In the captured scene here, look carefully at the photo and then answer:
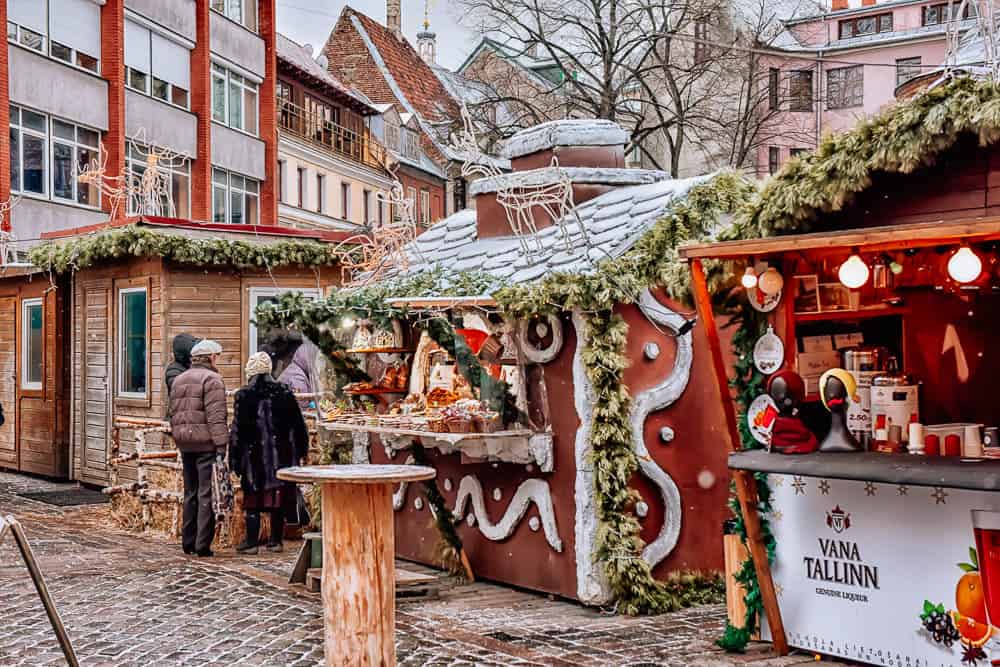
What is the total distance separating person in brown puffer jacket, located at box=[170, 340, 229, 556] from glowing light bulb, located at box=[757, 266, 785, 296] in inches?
210

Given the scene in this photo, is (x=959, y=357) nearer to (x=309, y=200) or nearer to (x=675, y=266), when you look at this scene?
(x=675, y=266)

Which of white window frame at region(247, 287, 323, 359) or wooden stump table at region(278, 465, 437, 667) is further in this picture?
white window frame at region(247, 287, 323, 359)

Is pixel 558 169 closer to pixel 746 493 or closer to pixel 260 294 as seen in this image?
pixel 746 493

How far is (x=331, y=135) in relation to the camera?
3947 centimetres

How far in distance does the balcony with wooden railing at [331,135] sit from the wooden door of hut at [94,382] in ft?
60.4

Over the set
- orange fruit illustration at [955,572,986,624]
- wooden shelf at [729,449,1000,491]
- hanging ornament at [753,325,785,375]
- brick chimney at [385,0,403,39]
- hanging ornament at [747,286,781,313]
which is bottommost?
orange fruit illustration at [955,572,986,624]

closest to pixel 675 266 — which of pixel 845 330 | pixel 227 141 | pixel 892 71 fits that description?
pixel 845 330

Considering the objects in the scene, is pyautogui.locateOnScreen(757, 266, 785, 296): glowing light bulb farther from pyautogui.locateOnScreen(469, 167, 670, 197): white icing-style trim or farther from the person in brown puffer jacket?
the person in brown puffer jacket

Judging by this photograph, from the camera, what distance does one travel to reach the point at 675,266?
833cm

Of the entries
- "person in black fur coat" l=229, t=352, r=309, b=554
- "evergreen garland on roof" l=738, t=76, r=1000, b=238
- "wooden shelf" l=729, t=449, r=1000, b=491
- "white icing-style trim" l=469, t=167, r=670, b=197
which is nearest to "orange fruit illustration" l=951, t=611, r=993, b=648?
"wooden shelf" l=729, t=449, r=1000, b=491

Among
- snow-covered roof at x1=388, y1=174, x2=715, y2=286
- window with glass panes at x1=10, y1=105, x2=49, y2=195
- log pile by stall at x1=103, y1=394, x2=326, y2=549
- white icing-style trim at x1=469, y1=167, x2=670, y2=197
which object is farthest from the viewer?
window with glass panes at x1=10, y1=105, x2=49, y2=195

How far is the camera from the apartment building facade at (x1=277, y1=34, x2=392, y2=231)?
36188 mm

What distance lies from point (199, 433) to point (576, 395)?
3704 mm

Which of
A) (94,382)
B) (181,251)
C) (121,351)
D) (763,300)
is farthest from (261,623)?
(94,382)
